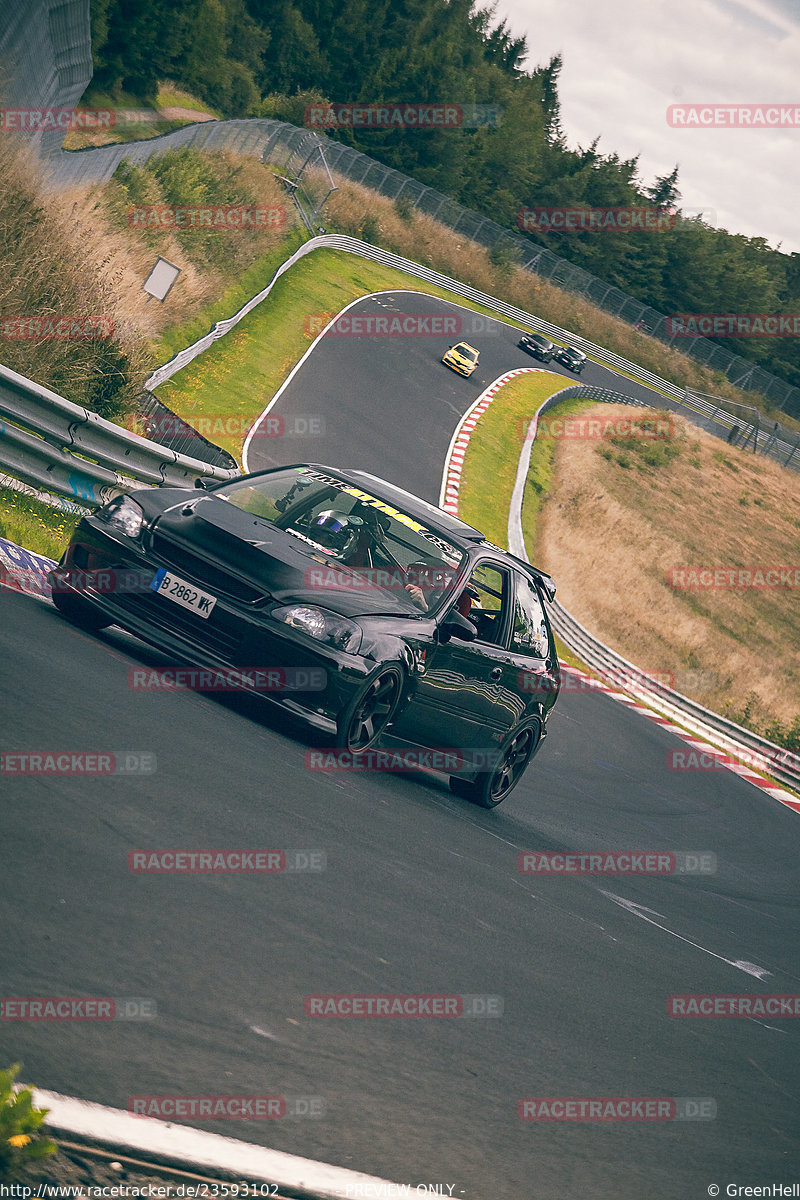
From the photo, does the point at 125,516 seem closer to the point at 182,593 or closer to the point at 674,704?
the point at 182,593

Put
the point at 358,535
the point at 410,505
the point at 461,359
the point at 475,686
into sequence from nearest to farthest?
the point at 358,535
the point at 475,686
the point at 410,505
the point at 461,359

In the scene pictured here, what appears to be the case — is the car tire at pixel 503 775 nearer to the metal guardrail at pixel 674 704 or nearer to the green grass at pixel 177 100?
the metal guardrail at pixel 674 704

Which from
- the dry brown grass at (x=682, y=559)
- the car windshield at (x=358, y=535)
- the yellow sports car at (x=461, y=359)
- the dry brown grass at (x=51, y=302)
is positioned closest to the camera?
the car windshield at (x=358, y=535)

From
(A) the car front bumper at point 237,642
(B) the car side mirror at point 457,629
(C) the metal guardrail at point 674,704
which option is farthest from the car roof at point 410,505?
(C) the metal guardrail at point 674,704

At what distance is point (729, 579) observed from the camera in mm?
39250

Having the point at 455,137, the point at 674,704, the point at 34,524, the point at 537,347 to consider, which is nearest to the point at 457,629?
the point at 34,524

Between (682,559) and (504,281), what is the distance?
91.5ft

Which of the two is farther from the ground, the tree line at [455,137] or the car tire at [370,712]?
the tree line at [455,137]

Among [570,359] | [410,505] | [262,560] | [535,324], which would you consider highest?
[535,324]

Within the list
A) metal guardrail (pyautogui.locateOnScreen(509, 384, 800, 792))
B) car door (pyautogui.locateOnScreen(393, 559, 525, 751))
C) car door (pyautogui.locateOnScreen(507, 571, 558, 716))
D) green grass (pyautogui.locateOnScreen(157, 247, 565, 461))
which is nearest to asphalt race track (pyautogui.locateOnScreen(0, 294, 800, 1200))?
car door (pyautogui.locateOnScreen(393, 559, 525, 751))

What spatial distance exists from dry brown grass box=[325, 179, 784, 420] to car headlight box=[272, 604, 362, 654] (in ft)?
140

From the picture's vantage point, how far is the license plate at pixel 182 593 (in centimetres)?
699

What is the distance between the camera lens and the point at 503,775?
9133mm

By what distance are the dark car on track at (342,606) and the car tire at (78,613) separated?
0.04 feet
